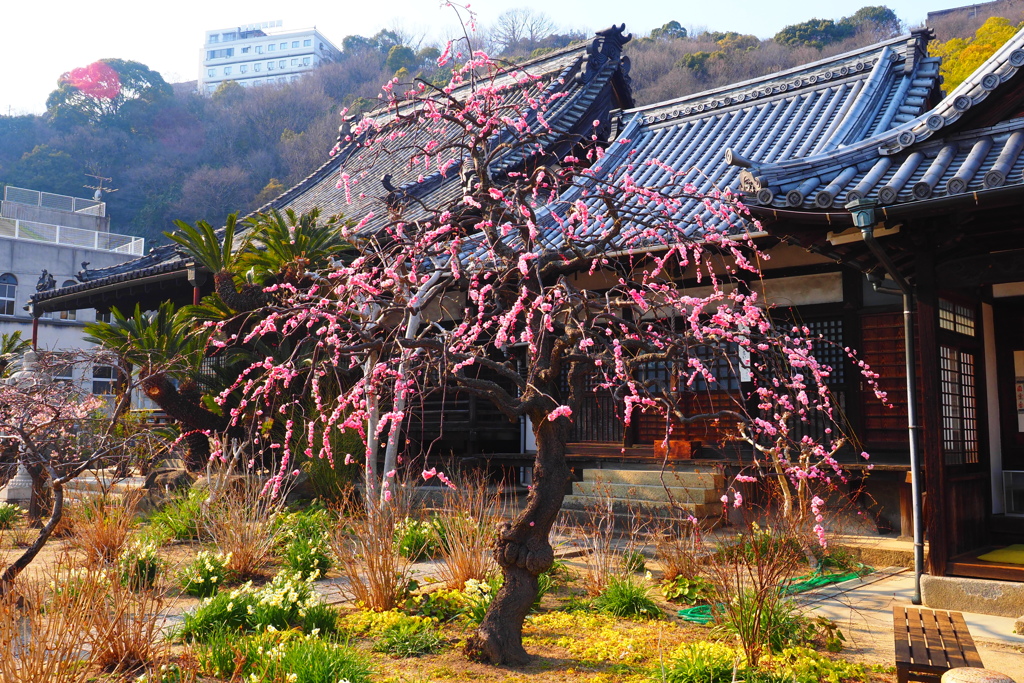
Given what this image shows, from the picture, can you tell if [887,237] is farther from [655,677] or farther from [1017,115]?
[655,677]

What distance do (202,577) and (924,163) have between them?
7.08m

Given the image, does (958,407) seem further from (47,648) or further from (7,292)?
(7,292)

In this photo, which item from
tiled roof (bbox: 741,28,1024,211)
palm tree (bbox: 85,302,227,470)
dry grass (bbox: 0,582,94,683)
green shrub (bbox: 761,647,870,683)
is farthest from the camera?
palm tree (bbox: 85,302,227,470)

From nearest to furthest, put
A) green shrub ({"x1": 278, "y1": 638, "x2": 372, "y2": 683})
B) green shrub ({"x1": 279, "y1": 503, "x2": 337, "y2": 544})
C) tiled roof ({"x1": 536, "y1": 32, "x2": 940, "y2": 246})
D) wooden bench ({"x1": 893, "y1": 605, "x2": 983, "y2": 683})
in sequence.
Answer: wooden bench ({"x1": 893, "y1": 605, "x2": 983, "y2": 683}) → green shrub ({"x1": 278, "y1": 638, "x2": 372, "y2": 683}) → green shrub ({"x1": 279, "y1": 503, "x2": 337, "y2": 544}) → tiled roof ({"x1": 536, "y1": 32, "x2": 940, "y2": 246})

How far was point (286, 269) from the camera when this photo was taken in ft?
37.6

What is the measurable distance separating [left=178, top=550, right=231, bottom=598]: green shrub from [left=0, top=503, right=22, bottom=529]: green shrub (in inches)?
192

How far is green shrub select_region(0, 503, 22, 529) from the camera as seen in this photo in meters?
10.1

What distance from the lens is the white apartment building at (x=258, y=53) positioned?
82688 millimetres

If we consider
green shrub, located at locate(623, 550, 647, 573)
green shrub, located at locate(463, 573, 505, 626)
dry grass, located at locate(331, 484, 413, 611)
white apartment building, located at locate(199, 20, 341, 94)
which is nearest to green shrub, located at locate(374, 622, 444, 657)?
green shrub, located at locate(463, 573, 505, 626)

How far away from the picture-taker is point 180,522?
9.05 metres

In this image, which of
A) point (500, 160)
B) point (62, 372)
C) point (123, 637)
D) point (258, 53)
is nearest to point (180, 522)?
point (123, 637)

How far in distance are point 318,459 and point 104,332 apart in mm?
5488

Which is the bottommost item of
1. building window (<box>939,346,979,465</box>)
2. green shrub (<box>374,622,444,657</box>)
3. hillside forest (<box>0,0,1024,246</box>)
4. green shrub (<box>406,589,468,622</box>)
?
green shrub (<box>374,622,444,657</box>)

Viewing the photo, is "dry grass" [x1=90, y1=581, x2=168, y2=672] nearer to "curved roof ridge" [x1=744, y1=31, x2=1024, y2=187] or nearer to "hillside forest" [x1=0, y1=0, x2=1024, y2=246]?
"curved roof ridge" [x1=744, y1=31, x2=1024, y2=187]
